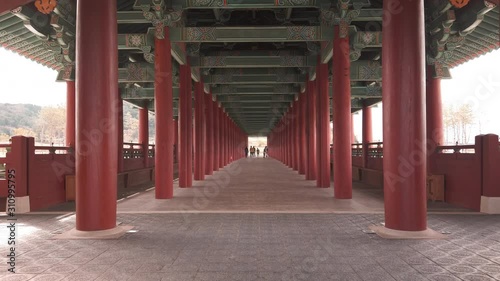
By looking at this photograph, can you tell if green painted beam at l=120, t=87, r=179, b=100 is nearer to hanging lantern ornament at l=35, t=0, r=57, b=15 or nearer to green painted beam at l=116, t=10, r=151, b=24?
green painted beam at l=116, t=10, r=151, b=24

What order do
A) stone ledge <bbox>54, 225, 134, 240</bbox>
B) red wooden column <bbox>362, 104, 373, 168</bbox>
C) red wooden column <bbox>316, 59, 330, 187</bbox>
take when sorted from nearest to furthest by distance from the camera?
stone ledge <bbox>54, 225, 134, 240</bbox>
red wooden column <bbox>316, 59, 330, 187</bbox>
red wooden column <bbox>362, 104, 373, 168</bbox>

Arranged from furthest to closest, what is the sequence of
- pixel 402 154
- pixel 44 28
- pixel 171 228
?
pixel 44 28 → pixel 171 228 → pixel 402 154

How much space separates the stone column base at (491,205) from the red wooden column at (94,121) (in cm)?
678

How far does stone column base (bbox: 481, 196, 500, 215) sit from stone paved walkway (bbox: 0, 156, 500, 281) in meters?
0.43

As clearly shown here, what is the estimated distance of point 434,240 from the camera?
5086mm

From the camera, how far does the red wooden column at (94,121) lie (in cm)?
554

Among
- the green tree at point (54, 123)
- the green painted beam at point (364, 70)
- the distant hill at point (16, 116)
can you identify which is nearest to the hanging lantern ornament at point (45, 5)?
the green painted beam at point (364, 70)

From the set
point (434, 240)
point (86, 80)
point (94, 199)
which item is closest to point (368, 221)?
point (434, 240)

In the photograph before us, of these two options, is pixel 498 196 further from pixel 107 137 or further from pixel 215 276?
pixel 107 137

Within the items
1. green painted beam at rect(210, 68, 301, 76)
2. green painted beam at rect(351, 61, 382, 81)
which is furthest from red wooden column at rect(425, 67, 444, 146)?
green painted beam at rect(210, 68, 301, 76)

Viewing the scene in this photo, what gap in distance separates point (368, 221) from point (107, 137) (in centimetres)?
448

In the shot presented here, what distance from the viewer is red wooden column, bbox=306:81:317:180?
14.9 meters

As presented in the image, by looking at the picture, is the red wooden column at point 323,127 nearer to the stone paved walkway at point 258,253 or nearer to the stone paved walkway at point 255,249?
the stone paved walkway at point 255,249

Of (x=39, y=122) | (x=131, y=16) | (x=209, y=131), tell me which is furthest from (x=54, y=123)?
(x=131, y=16)
